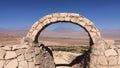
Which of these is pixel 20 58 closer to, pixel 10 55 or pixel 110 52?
pixel 10 55

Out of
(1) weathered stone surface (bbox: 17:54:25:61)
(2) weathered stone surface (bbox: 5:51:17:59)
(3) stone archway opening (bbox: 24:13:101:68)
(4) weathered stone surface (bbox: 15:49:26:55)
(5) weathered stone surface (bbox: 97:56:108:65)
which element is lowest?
(5) weathered stone surface (bbox: 97:56:108:65)

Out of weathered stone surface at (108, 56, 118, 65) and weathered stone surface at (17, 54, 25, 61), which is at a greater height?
weathered stone surface at (17, 54, 25, 61)

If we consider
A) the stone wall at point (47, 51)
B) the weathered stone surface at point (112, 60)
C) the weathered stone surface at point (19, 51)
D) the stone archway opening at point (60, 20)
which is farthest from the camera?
the stone archway opening at point (60, 20)

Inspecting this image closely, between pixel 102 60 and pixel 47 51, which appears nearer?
pixel 102 60

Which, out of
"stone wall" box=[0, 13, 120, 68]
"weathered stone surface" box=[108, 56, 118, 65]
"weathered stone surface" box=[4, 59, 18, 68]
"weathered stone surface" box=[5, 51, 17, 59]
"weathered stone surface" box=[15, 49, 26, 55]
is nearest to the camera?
"weathered stone surface" box=[4, 59, 18, 68]

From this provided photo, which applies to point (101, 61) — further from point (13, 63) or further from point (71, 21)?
point (13, 63)

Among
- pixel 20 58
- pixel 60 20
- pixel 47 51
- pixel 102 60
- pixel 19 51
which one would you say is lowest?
pixel 102 60

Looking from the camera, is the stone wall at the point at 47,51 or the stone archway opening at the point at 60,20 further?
the stone archway opening at the point at 60,20

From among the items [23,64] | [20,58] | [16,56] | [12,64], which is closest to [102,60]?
[23,64]

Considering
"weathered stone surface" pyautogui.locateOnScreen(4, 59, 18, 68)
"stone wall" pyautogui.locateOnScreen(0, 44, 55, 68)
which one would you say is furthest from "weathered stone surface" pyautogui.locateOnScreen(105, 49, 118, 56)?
"weathered stone surface" pyautogui.locateOnScreen(4, 59, 18, 68)

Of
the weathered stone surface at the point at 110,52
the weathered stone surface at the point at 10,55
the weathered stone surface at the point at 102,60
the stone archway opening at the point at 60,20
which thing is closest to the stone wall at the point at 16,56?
the weathered stone surface at the point at 10,55

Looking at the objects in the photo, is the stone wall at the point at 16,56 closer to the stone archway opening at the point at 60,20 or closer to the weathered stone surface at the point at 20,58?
the weathered stone surface at the point at 20,58

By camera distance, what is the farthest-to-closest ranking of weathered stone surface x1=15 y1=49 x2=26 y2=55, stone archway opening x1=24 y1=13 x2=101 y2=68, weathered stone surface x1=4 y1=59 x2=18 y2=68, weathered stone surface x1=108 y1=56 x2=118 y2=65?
stone archway opening x1=24 y1=13 x2=101 y2=68 < weathered stone surface x1=108 y1=56 x2=118 y2=65 < weathered stone surface x1=15 y1=49 x2=26 y2=55 < weathered stone surface x1=4 y1=59 x2=18 y2=68

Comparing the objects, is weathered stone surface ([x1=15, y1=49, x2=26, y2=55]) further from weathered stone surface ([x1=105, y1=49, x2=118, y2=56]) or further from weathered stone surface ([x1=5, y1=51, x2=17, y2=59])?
weathered stone surface ([x1=105, y1=49, x2=118, y2=56])
